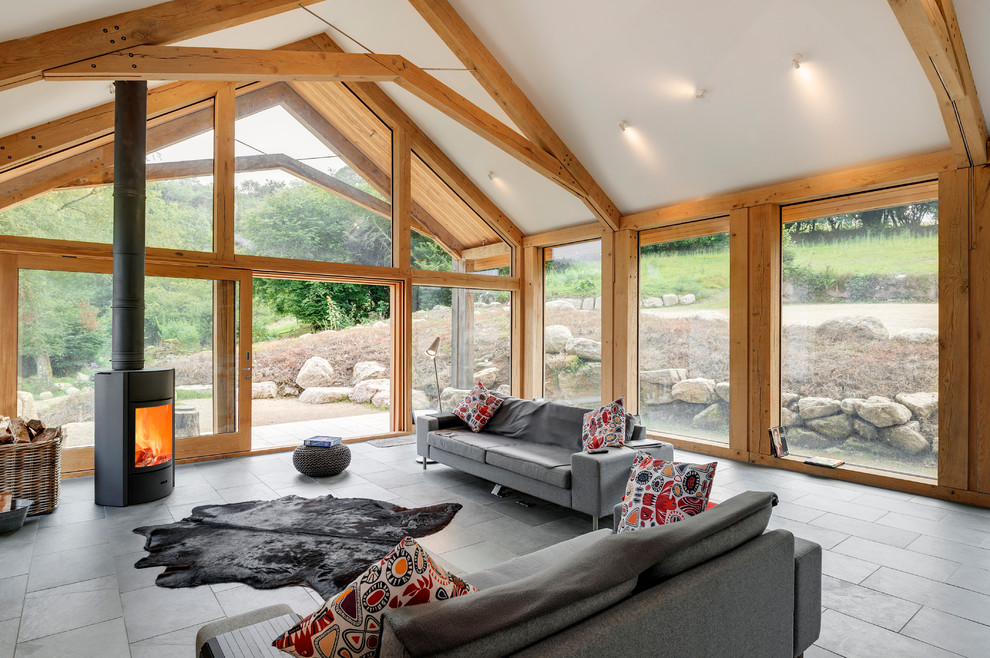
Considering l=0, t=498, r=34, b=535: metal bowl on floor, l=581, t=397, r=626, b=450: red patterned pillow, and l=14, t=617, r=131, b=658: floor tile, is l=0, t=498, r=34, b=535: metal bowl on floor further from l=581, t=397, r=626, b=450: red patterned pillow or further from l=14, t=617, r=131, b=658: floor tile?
l=581, t=397, r=626, b=450: red patterned pillow

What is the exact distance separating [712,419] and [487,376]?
345cm

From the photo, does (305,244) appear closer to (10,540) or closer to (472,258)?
(472,258)

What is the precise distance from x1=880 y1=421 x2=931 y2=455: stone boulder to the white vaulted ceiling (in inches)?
96.5

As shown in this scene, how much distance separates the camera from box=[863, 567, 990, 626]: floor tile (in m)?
2.82

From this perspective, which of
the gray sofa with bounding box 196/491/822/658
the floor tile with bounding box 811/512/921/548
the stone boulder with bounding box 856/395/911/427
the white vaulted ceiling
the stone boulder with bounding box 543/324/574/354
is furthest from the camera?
the stone boulder with bounding box 543/324/574/354

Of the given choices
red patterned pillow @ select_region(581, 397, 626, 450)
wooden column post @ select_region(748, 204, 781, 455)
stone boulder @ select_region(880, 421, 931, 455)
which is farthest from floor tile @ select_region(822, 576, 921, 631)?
wooden column post @ select_region(748, 204, 781, 455)

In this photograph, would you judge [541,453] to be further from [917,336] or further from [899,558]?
[917,336]

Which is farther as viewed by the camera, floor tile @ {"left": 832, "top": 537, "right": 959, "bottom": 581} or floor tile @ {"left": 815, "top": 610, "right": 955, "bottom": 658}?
floor tile @ {"left": 832, "top": 537, "right": 959, "bottom": 581}

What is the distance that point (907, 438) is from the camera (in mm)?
5031

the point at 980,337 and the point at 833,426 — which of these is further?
the point at 833,426

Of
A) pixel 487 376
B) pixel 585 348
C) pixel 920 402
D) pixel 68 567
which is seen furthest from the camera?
pixel 487 376

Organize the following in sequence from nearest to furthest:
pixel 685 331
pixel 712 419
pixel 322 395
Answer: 1. pixel 712 419
2. pixel 685 331
3. pixel 322 395

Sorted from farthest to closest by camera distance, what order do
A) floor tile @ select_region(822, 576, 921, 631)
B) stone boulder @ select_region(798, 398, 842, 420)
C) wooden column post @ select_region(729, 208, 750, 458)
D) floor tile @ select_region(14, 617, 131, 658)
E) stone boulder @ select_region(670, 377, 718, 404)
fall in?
stone boulder @ select_region(670, 377, 718, 404) < wooden column post @ select_region(729, 208, 750, 458) < stone boulder @ select_region(798, 398, 842, 420) < floor tile @ select_region(822, 576, 921, 631) < floor tile @ select_region(14, 617, 131, 658)

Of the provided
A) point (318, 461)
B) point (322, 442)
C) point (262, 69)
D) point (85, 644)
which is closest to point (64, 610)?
point (85, 644)
